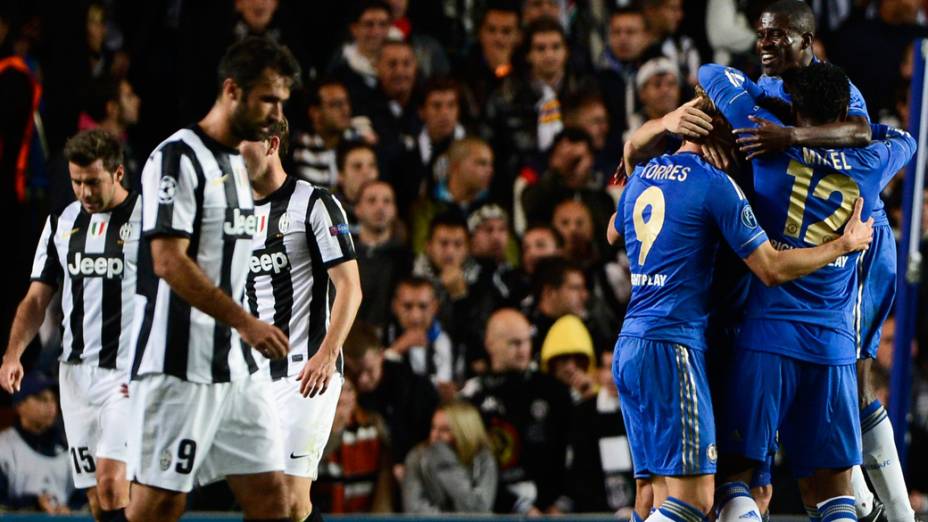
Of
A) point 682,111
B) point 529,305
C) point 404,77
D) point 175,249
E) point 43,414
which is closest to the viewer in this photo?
point 175,249

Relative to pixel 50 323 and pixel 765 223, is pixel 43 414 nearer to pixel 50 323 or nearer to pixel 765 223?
pixel 50 323

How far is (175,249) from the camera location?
17.7ft

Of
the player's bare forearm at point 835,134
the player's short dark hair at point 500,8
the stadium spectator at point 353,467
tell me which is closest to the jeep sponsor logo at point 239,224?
the player's bare forearm at point 835,134

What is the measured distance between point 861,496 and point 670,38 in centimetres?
542

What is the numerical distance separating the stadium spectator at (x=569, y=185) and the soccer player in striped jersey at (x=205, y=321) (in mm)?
5266

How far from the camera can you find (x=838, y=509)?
619 centimetres

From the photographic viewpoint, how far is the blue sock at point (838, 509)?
617cm

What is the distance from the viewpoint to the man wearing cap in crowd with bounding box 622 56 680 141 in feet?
36.2

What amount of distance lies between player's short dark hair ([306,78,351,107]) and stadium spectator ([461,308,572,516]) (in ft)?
7.36

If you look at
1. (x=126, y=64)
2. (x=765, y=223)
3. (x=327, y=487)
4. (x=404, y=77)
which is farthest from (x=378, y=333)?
(x=765, y=223)

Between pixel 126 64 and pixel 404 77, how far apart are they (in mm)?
2087

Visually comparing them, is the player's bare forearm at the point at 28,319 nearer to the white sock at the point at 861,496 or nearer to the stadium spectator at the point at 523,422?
the stadium spectator at the point at 523,422

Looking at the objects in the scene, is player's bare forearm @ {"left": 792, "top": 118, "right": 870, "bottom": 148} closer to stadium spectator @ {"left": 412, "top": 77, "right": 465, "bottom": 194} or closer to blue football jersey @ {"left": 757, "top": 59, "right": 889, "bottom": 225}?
blue football jersey @ {"left": 757, "top": 59, "right": 889, "bottom": 225}

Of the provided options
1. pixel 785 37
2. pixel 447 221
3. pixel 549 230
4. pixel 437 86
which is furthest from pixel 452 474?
pixel 785 37
